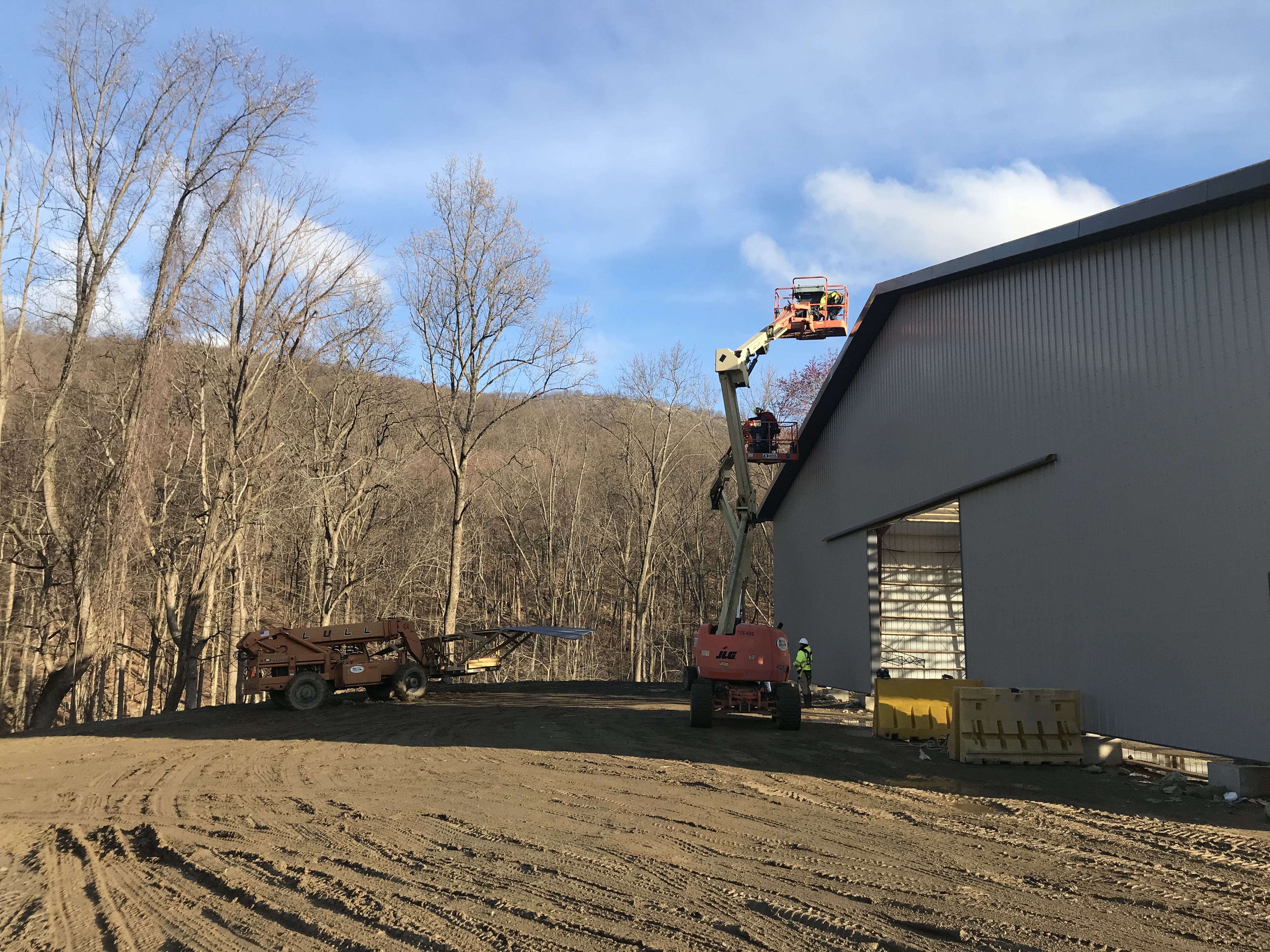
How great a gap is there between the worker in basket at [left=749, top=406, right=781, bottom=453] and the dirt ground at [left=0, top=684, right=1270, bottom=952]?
40.6ft

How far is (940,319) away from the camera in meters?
16.9

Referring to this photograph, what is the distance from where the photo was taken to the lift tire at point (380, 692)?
20359 millimetres

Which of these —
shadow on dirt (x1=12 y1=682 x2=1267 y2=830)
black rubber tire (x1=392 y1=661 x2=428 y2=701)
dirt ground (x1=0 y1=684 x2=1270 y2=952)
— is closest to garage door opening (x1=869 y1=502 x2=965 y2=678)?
shadow on dirt (x1=12 y1=682 x2=1267 y2=830)

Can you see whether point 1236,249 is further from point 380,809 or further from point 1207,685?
point 380,809

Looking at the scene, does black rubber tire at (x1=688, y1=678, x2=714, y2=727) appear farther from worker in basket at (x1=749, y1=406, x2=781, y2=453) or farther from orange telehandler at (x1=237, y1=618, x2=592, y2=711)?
worker in basket at (x1=749, y1=406, x2=781, y2=453)

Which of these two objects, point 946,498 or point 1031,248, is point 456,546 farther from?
point 1031,248

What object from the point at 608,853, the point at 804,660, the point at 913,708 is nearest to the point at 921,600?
the point at 804,660

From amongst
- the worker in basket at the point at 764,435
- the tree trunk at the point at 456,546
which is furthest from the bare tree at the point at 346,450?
the worker in basket at the point at 764,435

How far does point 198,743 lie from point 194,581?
8.56 metres

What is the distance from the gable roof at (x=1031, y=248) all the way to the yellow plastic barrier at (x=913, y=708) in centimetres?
691

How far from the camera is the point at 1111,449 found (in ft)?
38.2

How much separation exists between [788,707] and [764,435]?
35.0ft

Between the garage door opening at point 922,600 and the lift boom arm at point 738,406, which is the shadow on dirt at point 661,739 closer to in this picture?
the lift boom arm at point 738,406

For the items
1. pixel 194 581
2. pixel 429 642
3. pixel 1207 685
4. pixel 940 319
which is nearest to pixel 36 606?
pixel 194 581
